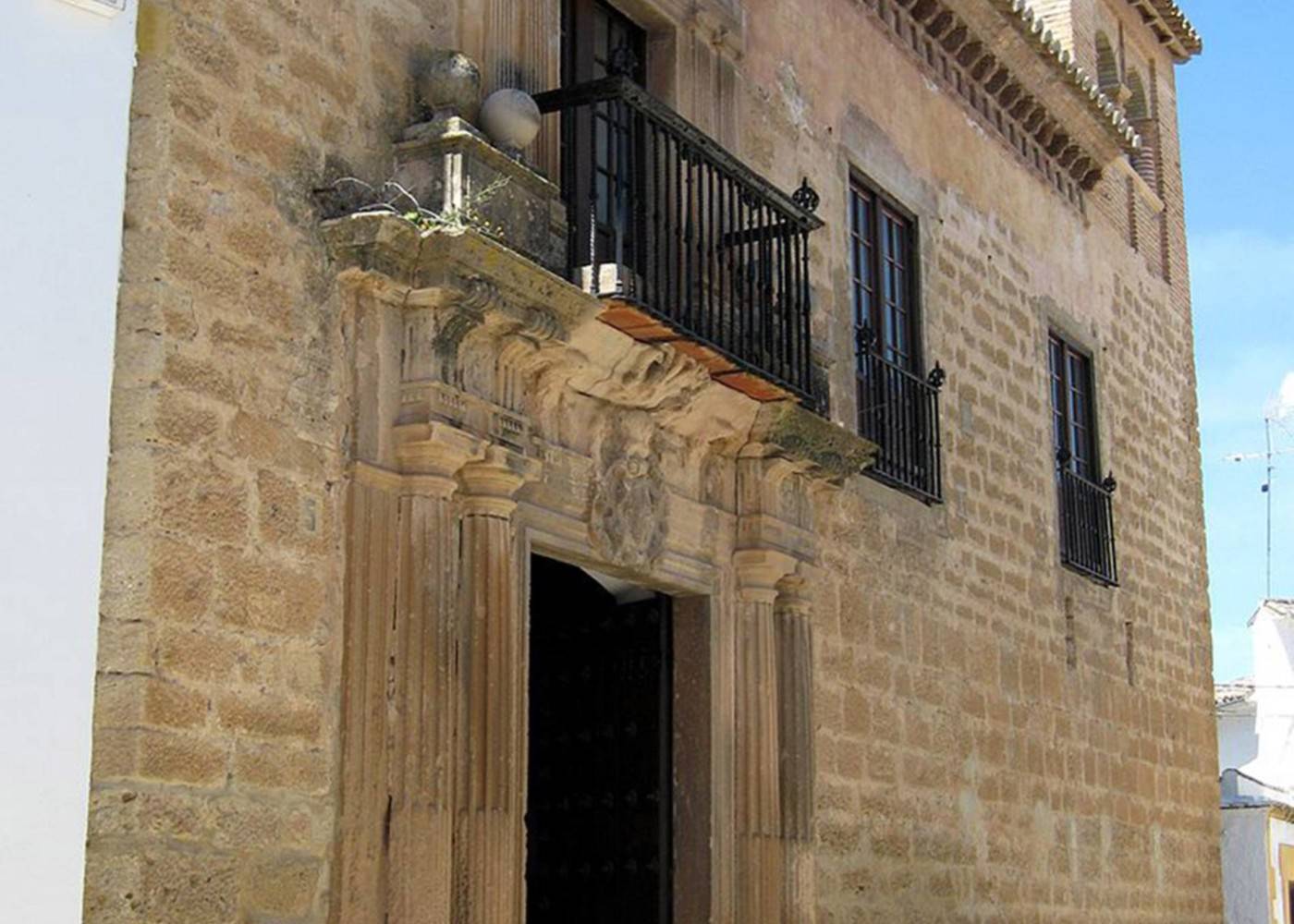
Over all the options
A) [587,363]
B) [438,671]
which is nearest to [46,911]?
[438,671]

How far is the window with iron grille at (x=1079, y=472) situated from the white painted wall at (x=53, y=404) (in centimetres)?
785

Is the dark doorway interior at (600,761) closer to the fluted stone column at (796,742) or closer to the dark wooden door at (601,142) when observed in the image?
the fluted stone column at (796,742)

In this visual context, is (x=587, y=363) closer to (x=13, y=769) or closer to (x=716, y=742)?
(x=716, y=742)

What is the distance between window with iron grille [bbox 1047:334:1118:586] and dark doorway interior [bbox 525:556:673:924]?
4488 millimetres

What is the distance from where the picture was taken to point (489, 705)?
21.7 feet

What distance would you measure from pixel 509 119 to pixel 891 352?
13.2 feet

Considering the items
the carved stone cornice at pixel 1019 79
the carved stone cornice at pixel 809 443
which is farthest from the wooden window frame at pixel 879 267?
the carved stone cornice at pixel 809 443

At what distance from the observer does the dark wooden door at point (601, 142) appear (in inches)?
290

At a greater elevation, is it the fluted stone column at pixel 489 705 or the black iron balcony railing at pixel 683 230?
the black iron balcony railing at pixel 683 230

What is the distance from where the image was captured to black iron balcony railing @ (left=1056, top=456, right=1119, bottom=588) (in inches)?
484

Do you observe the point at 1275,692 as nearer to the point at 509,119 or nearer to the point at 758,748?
the point at 758,748

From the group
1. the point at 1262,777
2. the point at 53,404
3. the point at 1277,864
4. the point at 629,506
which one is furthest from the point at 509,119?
the point at 1262,777

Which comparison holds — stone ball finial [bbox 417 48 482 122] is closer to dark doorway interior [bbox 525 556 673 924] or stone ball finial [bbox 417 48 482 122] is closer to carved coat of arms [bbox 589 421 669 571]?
carved coat of arms [bbox 589 421 669 571]

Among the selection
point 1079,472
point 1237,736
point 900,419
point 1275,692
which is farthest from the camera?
point 1237,736
